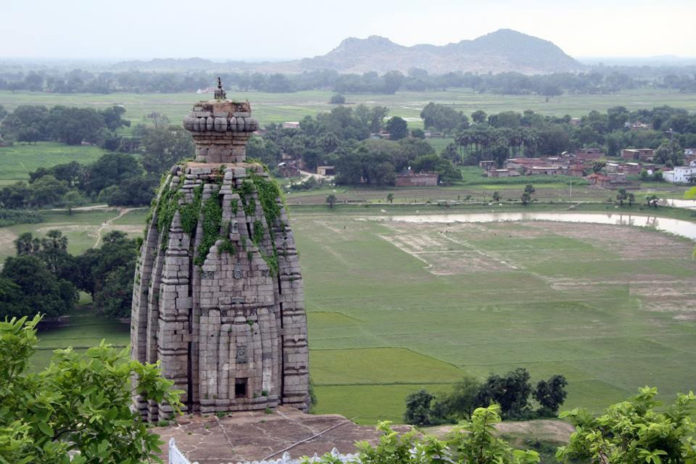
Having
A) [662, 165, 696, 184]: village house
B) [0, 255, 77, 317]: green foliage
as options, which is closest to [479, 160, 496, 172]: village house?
[662, 165, 696, 184]: village house

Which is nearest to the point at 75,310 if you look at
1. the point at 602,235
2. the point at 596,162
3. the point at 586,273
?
the point at 586,273

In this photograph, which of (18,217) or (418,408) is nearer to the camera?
(418,408)

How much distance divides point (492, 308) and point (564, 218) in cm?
3655

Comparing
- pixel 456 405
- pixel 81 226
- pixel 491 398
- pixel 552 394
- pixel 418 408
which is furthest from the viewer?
pixel 81 226

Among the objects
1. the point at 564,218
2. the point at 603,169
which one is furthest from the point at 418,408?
the point at 603,169

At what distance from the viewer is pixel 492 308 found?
64.8 meters

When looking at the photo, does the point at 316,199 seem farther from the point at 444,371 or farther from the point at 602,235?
the point at 444,371

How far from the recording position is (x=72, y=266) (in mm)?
65250

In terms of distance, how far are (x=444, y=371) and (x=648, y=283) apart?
78.2 feet

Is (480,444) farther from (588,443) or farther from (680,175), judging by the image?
(680,175)

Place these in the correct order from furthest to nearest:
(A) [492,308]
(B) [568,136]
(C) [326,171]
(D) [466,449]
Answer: (B) [568,136] < (C) [326,171] < (A) [492,308] < (D) [466,449]

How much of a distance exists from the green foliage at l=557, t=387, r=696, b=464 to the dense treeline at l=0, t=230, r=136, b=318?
44828 mm

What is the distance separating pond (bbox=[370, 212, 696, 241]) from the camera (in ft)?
314

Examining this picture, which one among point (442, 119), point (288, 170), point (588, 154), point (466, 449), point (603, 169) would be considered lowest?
point (288, 170)
